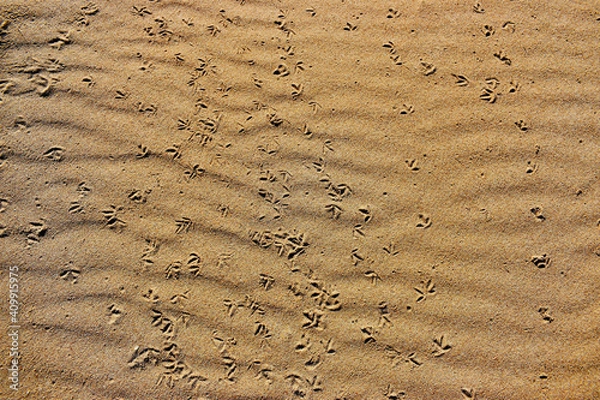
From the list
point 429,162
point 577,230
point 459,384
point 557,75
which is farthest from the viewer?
point 557,75

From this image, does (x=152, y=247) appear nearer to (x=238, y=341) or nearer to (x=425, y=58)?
(x=238, y=341)

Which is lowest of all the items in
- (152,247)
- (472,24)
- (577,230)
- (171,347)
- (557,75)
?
(171,347)

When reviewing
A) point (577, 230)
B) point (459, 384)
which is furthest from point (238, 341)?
point (577, 230)

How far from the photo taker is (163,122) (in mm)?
2998

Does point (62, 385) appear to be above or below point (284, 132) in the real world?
below

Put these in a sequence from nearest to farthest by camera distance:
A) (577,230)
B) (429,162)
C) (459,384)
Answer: (459,384)
(577,230)
(429,162)

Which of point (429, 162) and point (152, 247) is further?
point (429, 162)

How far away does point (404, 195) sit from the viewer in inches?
108

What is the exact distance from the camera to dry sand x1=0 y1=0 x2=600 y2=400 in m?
2.39

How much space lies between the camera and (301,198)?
276cm

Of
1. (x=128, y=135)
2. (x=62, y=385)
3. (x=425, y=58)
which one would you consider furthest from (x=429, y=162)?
(x=62, y=385)

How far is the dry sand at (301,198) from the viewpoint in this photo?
239 cm

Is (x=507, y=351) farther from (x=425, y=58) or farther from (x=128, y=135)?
(x=128, y=135)

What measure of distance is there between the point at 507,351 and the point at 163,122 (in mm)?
2534
